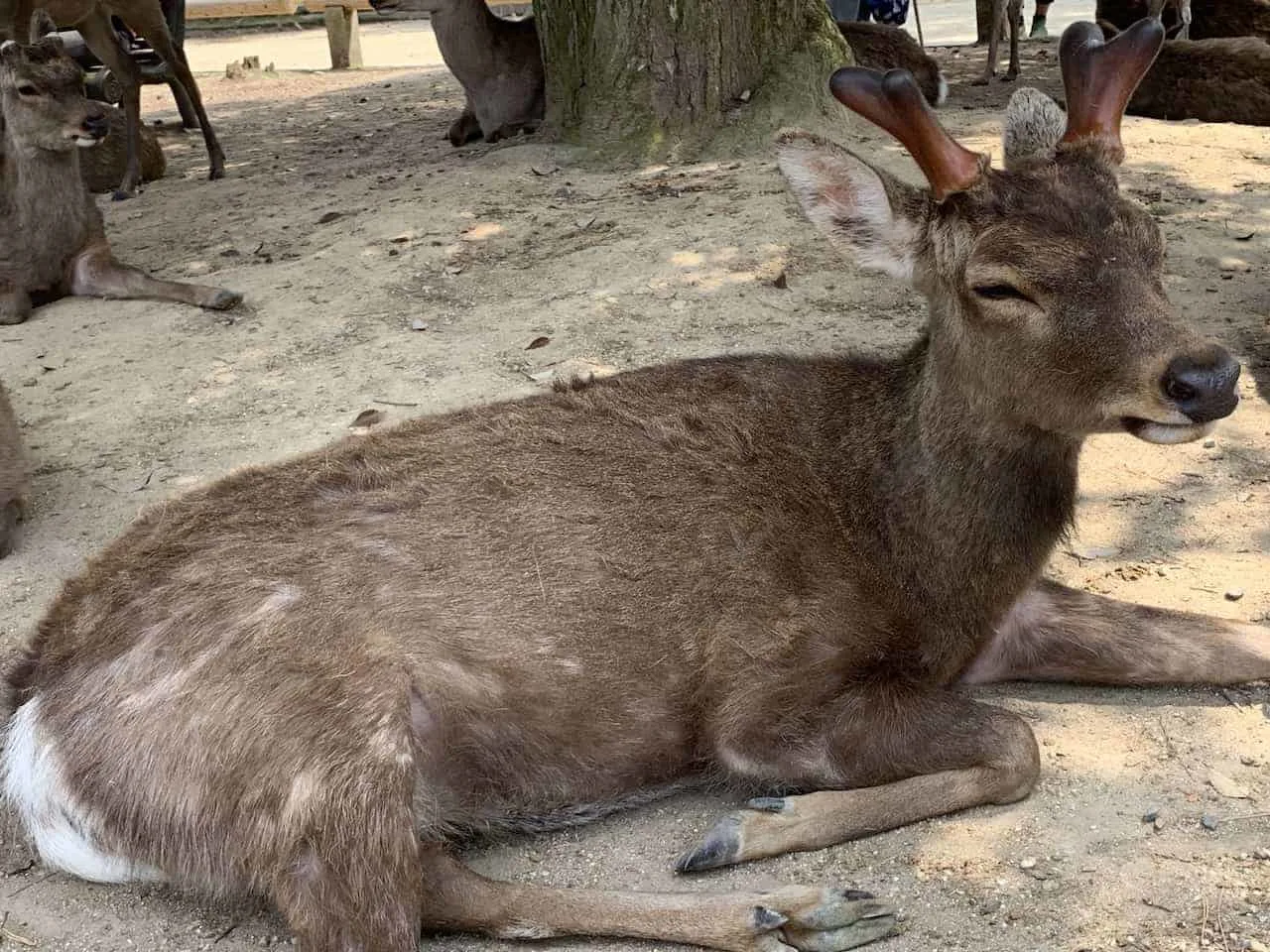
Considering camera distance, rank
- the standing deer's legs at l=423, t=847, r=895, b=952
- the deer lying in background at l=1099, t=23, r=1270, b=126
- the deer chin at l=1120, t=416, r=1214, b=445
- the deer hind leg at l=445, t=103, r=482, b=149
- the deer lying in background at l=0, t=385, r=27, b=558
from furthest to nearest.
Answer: the deer hind leg at l=445, t=103, r=482, b=149 → the deer lying in background at l=1099, t=23, r=1270, b=126 → the deer lying in background at l=0, t=385, r=27, b=558 → the deer chin at l=1120, t=416, r=1214, b=445 → the standing deer's legs at l=423, t=847, r=895, b=952

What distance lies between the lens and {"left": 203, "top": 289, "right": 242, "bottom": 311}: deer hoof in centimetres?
756

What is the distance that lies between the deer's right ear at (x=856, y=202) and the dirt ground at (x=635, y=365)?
1.30 m

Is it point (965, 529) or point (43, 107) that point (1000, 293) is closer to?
point (965, 529)

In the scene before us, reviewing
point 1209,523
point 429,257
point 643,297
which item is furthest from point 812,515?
point 429,257

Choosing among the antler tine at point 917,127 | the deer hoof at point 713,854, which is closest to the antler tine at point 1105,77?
the antler tine at point 917,127

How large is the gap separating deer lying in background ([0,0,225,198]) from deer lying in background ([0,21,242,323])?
6.27ft

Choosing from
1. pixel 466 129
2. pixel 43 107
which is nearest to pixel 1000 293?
pixel 43 107

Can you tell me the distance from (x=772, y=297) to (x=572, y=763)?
3.73 m

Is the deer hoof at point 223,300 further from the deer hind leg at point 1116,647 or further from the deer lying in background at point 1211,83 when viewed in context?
the deer lying in background at point 1211,83

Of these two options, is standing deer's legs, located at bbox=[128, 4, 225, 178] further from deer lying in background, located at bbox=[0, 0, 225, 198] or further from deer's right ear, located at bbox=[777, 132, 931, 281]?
deer's right ear, located at bbox=[777, 132, 931, 281]

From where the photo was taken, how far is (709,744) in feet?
11.2

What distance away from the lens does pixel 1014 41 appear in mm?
12953

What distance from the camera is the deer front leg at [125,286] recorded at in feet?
25.0

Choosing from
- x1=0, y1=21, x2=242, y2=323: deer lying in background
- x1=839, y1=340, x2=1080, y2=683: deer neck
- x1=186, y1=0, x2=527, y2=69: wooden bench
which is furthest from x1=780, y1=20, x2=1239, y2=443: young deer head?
x1=186, y1=0, x2=527, y2=69: wooden bench
